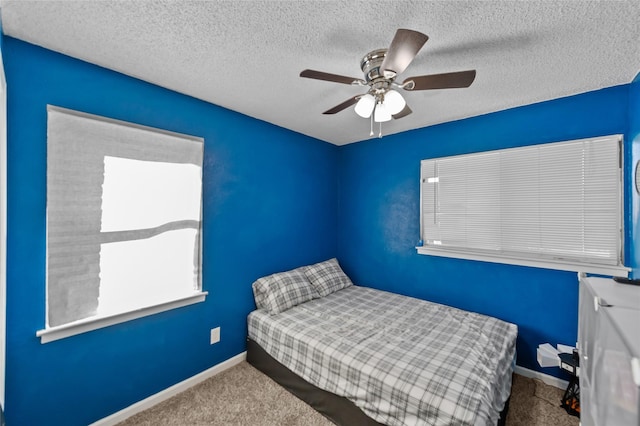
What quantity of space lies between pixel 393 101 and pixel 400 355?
1614mm

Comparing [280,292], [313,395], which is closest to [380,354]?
[313,395]

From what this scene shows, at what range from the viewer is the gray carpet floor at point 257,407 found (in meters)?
1.77

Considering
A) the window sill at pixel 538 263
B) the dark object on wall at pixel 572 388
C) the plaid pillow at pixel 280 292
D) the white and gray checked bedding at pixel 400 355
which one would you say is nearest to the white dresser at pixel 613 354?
the white and gray checked bedding at pixel 400 355

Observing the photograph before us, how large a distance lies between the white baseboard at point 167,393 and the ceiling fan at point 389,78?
242 centimetres

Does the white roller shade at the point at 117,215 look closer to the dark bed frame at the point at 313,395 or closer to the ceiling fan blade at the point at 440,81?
the dark bed frame at the point at 313,395

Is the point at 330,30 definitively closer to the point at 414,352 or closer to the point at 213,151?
the point at 213,151

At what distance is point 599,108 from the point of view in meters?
1.99

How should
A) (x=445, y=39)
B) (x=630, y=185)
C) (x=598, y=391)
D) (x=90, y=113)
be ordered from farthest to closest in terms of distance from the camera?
(x=630, y=185) < (x=90, y=113) < (x=445, y=39) < (x=598, y=391)

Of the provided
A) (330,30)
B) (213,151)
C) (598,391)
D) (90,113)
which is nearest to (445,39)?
(330,30)

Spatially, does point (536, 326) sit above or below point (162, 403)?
above

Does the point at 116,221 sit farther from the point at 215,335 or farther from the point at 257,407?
the point at 257,407

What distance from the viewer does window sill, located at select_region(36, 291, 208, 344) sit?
4.99 ft

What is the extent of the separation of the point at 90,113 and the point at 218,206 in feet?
3.46

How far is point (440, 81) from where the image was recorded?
1384 millimetres
